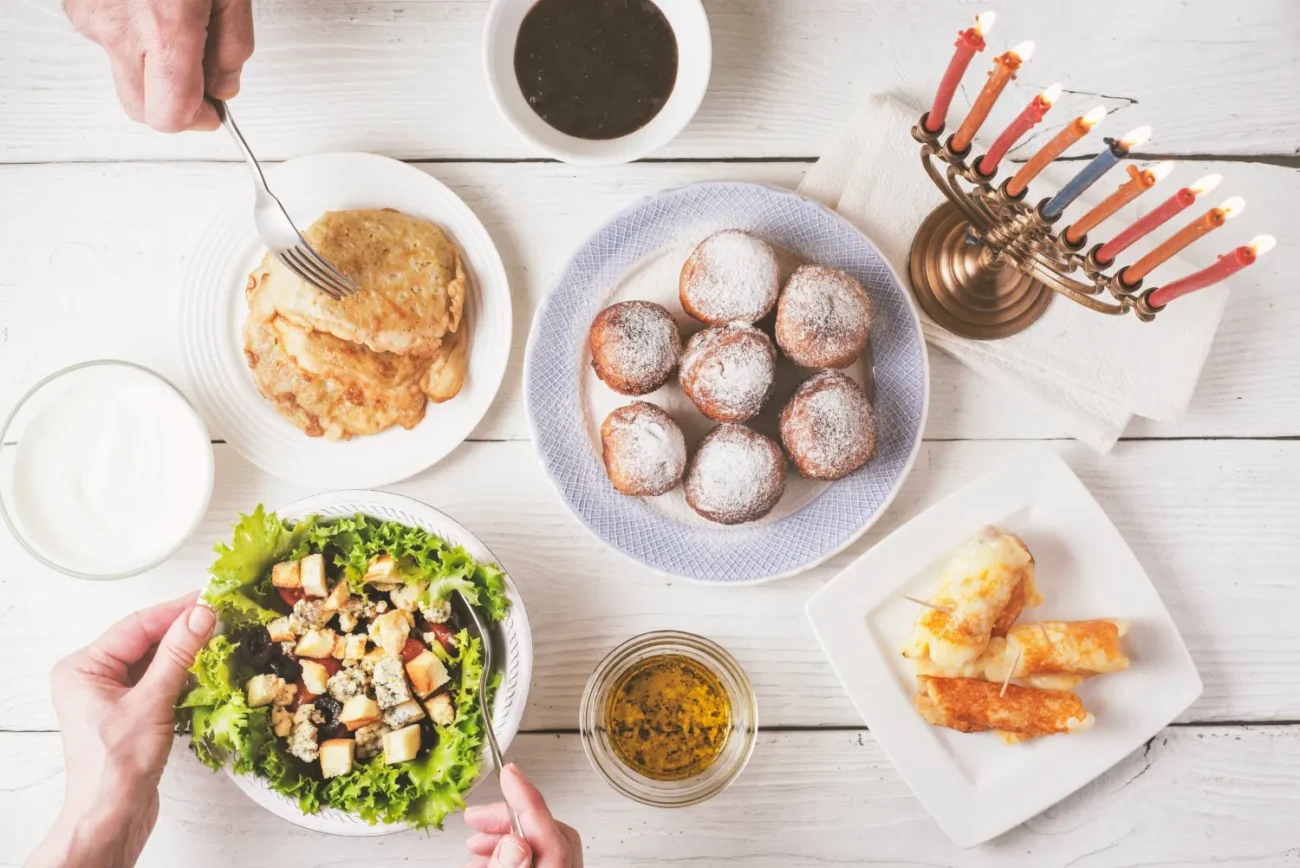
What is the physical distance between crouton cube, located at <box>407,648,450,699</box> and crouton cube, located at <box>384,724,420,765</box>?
9 cm

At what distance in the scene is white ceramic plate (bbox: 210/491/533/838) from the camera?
6.32 ft

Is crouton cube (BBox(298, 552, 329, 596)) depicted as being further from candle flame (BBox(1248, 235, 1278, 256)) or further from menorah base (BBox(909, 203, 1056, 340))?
candle flame (BBox(1248, 235, 1278, 256))

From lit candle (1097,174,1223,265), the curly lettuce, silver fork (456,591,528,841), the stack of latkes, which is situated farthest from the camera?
the stack of latkes

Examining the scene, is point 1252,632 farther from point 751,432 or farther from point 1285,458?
point 751,432

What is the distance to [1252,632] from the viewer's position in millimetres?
2188

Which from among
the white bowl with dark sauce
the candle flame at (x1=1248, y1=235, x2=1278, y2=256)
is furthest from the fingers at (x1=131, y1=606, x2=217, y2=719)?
the candle flame at (x1=1248, y1=235, x2=1278, y2=256)

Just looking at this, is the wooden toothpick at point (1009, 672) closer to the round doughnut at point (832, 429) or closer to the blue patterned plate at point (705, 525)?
the blue patterned plate at point (705, 525)

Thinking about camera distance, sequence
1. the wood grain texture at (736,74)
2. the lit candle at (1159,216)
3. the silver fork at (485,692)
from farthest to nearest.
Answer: the wood grain texture at (736,74) → the silver fork at (485,692) → the lit candle at (1159,216)

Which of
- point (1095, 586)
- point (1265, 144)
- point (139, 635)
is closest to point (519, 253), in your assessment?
point (139, 635)

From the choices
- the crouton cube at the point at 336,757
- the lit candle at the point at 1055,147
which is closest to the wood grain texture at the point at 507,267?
the lit candle at the point at 1055,147

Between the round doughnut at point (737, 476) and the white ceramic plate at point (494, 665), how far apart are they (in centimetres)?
44

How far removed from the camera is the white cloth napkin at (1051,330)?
2.08 m

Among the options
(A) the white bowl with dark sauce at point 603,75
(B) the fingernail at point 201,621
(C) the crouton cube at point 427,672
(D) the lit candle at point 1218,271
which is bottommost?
(B) the fingernail at point 201,621

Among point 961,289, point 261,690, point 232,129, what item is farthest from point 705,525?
point 232,129
